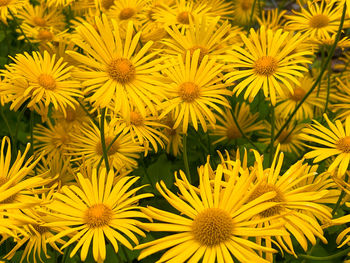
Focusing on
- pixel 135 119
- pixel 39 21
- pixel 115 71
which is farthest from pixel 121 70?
pixel 39 21

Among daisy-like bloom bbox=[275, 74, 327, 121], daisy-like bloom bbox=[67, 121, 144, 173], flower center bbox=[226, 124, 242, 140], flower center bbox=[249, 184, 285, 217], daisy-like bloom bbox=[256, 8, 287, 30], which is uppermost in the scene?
daisy-like bloom bbox=[256, 8, 287, 30]

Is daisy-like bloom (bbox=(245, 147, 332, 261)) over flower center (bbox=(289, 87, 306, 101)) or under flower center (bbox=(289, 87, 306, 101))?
under

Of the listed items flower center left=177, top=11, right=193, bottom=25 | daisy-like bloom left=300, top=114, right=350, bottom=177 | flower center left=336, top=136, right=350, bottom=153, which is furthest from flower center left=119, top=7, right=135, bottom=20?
flower center left=336, top=136, right=350, bottom=153

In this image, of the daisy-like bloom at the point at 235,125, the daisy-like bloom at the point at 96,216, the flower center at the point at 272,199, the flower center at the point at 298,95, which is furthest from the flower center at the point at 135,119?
the flower center at the point at 298,95

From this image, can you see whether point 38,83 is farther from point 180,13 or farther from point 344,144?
point 344,144

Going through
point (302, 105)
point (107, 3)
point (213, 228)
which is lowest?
point (213, 228)

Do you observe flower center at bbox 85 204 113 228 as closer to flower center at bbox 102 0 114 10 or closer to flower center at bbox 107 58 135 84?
flower center at bbox 107 58 135 84
